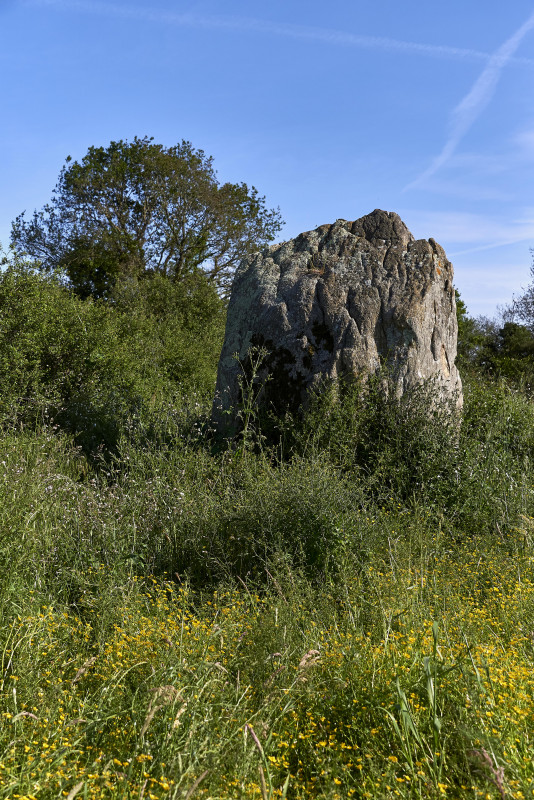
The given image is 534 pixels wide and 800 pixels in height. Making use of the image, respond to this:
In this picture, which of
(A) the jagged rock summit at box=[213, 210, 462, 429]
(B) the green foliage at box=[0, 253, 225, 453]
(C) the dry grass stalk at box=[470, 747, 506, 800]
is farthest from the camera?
(B) the green foliage at box=[0, 253, 225, 453]

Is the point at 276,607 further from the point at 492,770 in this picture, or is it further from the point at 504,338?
the point at 504,338

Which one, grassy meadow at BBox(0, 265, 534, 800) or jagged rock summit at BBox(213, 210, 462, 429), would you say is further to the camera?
jagged rock summit at BBox(213, 210, 462, 429)

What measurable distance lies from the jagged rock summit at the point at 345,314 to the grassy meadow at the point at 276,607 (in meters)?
0.46

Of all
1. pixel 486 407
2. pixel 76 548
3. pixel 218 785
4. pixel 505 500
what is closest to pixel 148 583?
pixel 76 548

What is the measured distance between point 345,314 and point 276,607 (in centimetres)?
452

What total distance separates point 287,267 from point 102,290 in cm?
1786

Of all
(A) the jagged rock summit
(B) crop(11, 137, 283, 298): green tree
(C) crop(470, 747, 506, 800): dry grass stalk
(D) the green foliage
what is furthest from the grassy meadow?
(B) crop(11, 137, 283, 298): green tree

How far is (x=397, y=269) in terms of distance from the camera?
7949mm

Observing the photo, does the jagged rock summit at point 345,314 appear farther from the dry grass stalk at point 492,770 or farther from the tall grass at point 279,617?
the dry grass stalk at point 492,770

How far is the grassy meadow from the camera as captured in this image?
2523 millimetres

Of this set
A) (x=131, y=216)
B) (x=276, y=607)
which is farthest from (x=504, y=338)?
(x=276, y=607)

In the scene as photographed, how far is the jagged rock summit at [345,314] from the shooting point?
755cm

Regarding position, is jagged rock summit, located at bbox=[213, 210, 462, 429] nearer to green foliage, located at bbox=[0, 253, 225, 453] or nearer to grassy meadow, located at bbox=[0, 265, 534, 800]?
grassy meadow, located at bbox=[0, 265, 534, 800]

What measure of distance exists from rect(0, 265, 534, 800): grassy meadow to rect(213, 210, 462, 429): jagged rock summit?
0.46 metres
